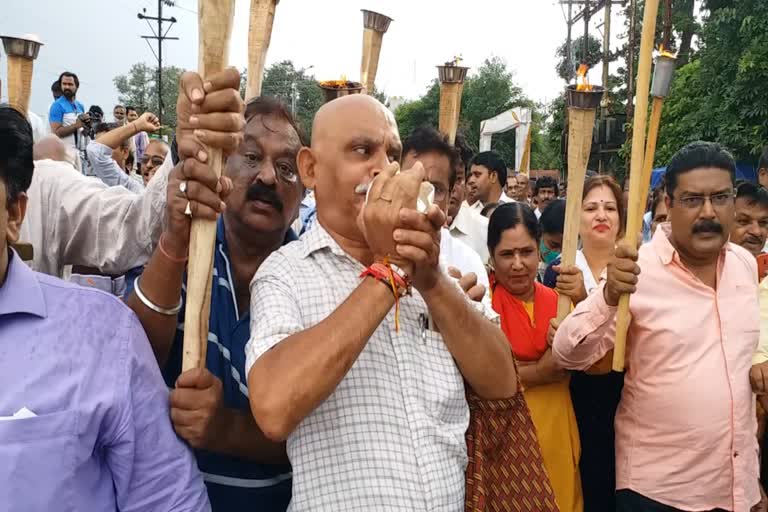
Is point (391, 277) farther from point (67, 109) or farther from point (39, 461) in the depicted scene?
point (67, 109)

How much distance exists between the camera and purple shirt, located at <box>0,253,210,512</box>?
1.29 meters

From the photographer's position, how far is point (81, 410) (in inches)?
52.7

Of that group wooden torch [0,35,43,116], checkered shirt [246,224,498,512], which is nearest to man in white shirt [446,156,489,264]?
wooden torch [0,35,43,116]

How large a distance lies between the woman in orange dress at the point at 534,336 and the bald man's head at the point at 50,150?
212 cm

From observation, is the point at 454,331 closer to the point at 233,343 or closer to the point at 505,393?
the point at 505,393

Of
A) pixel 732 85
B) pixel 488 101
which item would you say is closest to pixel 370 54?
pixel 732 85

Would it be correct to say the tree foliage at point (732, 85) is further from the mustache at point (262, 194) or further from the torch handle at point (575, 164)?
the mustache at point (262, 194)

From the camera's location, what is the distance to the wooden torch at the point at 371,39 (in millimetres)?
3082

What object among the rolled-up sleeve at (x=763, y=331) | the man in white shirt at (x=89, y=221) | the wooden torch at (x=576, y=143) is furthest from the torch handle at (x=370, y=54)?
the rolled-up sleeve at (x=763, y=331)

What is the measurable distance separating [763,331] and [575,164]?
1.18 m

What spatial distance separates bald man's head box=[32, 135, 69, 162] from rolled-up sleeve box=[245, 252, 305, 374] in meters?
1.75

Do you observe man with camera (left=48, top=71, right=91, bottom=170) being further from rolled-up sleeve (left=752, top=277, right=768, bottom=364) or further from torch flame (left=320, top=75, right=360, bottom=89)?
rolled-up sleeve (left=752, top=277, right=768, bottom=364)

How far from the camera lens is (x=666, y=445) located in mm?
2795

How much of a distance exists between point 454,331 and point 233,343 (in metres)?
0.66
